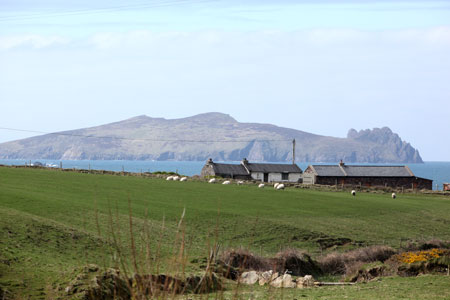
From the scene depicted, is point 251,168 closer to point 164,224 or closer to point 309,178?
point 309,178

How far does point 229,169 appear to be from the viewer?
10781 centimetres

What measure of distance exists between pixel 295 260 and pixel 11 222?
11.6 metres

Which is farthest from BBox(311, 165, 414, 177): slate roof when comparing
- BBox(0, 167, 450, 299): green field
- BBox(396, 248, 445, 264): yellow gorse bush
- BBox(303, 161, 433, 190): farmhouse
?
BBox(396, 248, 445, 264): yellow gorse bush

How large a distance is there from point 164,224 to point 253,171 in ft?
299

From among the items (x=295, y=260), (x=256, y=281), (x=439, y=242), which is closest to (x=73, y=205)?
(x=295, y=260)

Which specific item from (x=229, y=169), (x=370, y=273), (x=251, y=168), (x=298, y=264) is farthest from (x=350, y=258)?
(x=251, y=168)

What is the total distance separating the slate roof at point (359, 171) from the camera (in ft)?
336

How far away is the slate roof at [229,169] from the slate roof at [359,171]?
44.3ft

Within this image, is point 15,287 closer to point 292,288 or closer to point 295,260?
point 292,288

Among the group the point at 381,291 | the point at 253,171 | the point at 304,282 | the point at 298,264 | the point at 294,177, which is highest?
the point at 253,171

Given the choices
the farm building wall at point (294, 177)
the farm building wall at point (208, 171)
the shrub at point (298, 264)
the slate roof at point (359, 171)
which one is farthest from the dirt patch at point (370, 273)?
the farm building wall at point (294, 177)

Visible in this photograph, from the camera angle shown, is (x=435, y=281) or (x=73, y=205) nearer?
(x=435, y=281)

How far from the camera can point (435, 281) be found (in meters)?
18.4

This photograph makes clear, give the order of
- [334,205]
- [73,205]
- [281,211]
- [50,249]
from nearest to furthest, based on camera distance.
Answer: [50,249]
[73,205]
[281,211]
[334,205]
